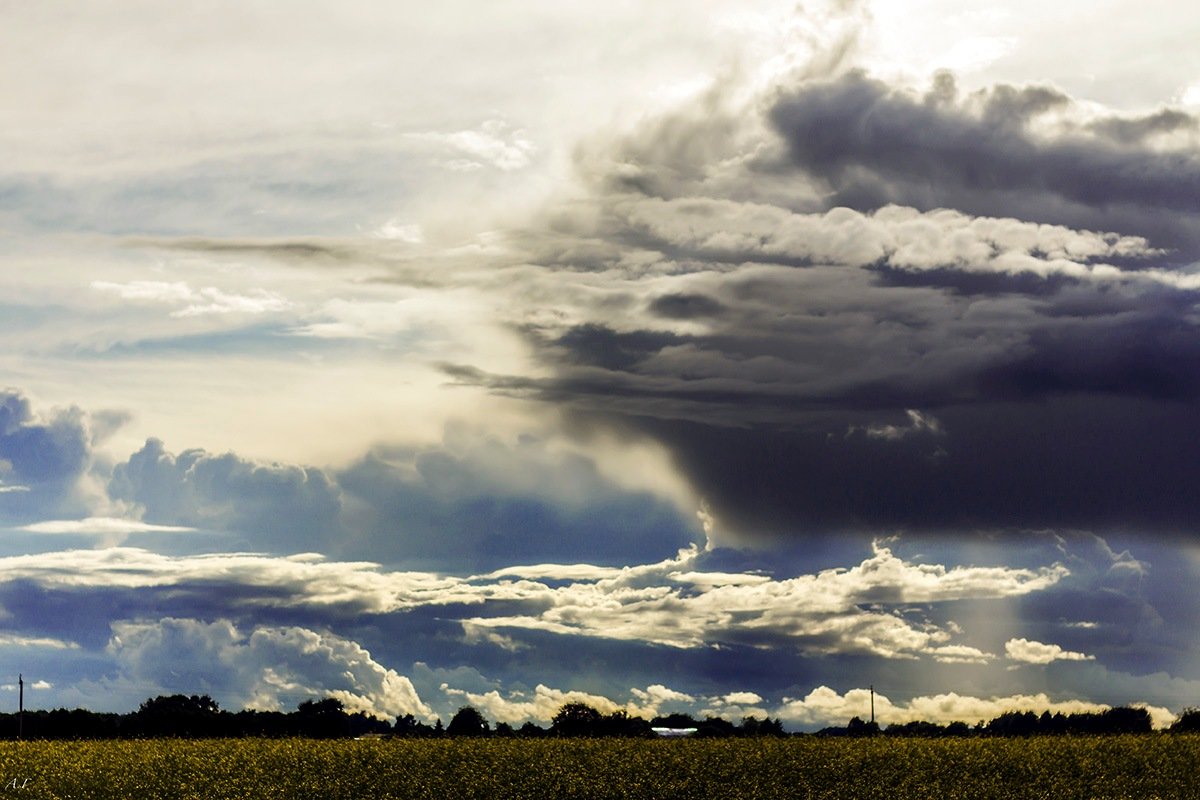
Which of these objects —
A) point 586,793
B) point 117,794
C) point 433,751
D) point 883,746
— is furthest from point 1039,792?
point 117,794

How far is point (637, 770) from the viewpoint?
52.1 m

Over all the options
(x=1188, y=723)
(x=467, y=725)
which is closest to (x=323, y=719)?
(x=467, y=725)

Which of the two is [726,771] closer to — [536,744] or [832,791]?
[832,791]

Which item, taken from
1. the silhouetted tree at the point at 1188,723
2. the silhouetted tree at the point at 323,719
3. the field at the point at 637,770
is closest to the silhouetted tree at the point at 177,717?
the silhouetted tree at the point at 323,719

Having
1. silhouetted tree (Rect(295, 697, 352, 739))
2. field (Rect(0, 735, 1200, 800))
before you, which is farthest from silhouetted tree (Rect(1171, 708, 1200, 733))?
silhouetted tree (Rect(295, 697, 352, 739))

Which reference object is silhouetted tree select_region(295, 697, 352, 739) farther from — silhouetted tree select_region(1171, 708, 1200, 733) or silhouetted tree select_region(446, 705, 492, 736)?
silhouetted tree select_region(1171, 708, 1200, 733)

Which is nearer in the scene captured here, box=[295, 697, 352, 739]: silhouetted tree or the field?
the field

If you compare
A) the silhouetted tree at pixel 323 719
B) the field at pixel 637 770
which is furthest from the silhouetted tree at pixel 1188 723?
the silhouetted tree at pixel 323 719

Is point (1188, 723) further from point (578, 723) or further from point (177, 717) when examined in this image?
point (177, 717)

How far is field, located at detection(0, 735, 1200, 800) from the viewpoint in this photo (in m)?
51.3

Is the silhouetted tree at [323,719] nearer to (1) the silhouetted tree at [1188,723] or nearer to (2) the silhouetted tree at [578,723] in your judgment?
(2) the silhouetted tree at [578,723]

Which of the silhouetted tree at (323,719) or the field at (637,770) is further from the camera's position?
the silhouetted tree at (323,719)

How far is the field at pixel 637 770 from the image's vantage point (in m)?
51.3

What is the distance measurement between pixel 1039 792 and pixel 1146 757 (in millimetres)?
6732
